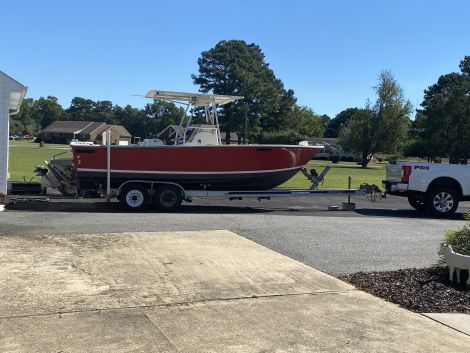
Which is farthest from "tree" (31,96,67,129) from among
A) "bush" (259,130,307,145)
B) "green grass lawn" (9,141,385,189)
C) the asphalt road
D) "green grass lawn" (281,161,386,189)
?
the asphalt road

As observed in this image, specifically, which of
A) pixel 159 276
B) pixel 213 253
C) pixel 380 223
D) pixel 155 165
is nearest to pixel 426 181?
pixel 380 223

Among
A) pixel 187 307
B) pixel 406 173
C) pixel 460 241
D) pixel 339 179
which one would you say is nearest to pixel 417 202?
pixel 406 173

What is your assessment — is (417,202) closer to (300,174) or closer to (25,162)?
(300,174)

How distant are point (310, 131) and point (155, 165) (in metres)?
93.3

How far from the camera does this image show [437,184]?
14.9 metres

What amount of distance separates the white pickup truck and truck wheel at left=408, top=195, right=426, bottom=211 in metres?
0.17

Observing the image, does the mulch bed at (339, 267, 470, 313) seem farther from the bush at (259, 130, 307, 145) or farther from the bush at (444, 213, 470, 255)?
the bush at (259, 130, 307, 145)

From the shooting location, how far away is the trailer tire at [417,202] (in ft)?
49.6

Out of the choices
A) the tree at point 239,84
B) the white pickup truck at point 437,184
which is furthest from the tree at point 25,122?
the white pickup truck at point 437,184

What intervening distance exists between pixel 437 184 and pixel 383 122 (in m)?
50.8

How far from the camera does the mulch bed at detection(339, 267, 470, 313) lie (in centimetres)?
611

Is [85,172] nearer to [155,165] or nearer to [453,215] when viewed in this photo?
[155,165]

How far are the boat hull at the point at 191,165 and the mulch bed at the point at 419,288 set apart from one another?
23.2ft

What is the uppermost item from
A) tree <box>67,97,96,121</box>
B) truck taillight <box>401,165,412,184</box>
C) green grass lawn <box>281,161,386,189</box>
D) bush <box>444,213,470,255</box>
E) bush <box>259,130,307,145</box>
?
tree <box>67,97,96,121</box>
